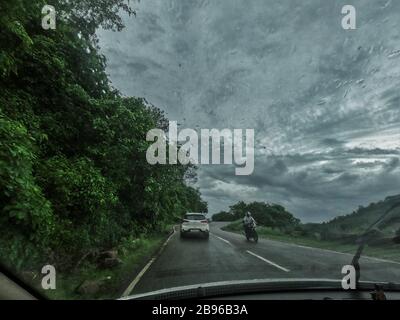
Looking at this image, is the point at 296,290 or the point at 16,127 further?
the point at 16,127

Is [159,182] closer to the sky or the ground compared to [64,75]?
closer to the ground

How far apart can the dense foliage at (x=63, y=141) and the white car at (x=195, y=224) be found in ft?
39.5

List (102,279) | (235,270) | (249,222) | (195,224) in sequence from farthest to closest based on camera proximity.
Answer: (195,224)
(249,222)
(235,270)
(102,279)

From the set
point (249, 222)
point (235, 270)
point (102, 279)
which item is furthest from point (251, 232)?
point (102, 279)

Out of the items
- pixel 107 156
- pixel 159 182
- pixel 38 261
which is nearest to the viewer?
pixel 38 261

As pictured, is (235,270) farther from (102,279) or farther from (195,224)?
(195,224)

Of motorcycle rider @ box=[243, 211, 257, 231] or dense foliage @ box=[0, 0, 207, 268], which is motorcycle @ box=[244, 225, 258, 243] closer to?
motorcycle rider @ box=[243, 211, 257, 231]

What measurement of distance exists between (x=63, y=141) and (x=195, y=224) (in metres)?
16.7

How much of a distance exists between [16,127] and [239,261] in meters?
8.24

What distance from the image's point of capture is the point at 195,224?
86.1 ft

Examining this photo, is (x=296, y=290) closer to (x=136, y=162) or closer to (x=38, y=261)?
(x=38, y=261)

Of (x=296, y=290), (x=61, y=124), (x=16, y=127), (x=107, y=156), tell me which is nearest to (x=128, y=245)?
(x=107, y=156)

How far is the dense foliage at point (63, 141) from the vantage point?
6.31 meters

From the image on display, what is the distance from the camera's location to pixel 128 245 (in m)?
16.4
